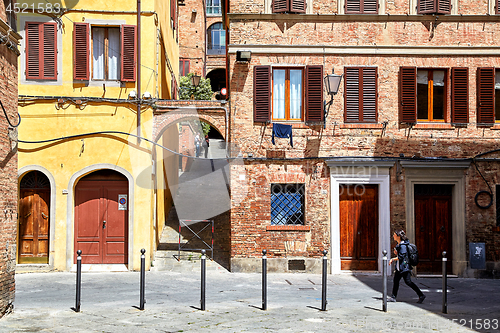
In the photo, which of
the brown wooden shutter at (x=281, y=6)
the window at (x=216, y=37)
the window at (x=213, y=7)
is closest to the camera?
the brown wooden shutter at (x=281, y=6)

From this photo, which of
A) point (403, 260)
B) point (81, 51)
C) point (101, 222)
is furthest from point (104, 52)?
point (403, 260)

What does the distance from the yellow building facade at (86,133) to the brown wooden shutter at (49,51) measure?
0.03 m

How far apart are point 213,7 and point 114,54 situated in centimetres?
3273

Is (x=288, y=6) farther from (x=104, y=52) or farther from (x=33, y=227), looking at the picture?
(x=33, y=227)

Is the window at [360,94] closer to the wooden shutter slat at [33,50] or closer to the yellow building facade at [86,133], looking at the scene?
the yellow building facade at [86,133]

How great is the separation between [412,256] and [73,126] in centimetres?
969

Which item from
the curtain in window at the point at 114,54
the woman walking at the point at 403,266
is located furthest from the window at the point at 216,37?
the woman walking at the point at 403,266

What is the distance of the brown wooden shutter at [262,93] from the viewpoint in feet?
49.6

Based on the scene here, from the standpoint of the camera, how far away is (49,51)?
48.9ft

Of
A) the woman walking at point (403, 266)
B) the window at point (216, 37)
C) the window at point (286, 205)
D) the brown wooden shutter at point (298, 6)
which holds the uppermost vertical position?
the window at point (216, 37)

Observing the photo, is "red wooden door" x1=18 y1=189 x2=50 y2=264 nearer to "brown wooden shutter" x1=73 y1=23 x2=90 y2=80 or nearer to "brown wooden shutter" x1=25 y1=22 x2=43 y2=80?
"brown wooden shutter" x1=25 y1=22 x2=43 y2=80

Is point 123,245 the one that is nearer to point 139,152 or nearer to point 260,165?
point 139,152

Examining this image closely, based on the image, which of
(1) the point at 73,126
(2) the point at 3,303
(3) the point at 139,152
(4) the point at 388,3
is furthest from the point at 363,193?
(2) the point at 3,303

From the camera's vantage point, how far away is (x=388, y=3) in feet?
49.9
